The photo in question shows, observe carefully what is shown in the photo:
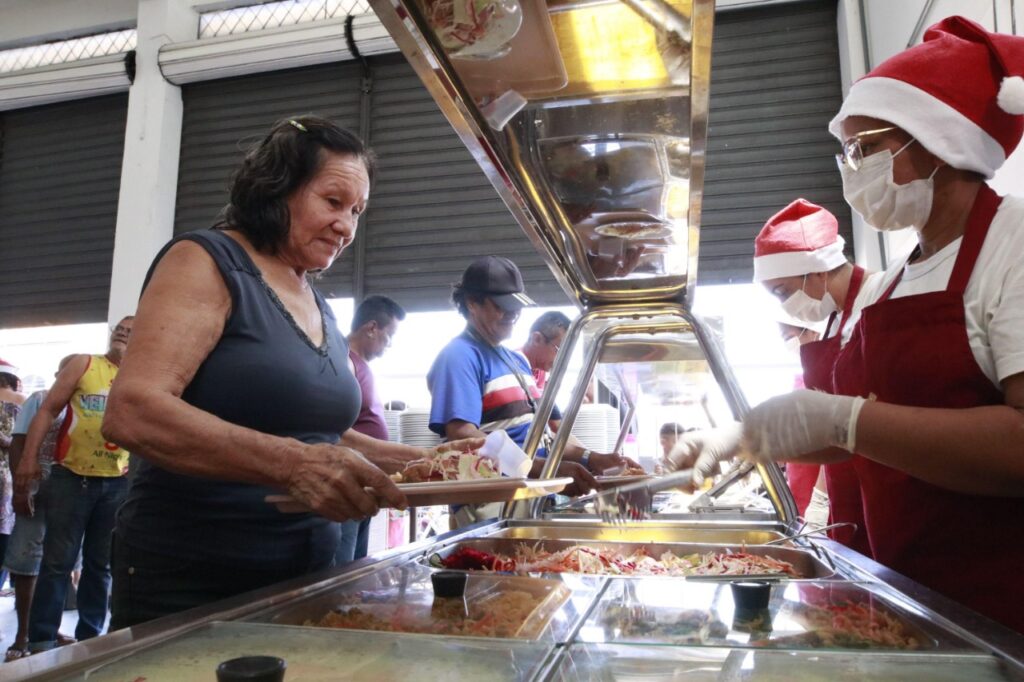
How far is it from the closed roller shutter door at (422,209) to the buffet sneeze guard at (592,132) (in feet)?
11.2

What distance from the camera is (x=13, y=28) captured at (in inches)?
261

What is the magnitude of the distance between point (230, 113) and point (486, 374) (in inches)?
187

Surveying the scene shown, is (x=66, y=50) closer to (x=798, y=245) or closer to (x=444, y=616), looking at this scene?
(x=798, y=245)

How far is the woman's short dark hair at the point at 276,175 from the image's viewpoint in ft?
4.51

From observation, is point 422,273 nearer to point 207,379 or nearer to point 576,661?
point 207,379

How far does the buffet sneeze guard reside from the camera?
874 mm

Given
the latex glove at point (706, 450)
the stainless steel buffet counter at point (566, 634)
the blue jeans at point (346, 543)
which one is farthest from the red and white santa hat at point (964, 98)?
the blue jeans at point (346, 543)

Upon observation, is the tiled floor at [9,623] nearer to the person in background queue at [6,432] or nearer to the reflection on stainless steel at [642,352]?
the person in background queue at [6,432]

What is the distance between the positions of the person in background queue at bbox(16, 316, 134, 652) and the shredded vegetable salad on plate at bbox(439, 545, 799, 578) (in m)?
2.91

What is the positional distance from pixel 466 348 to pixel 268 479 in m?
1.67

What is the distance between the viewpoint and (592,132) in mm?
1181

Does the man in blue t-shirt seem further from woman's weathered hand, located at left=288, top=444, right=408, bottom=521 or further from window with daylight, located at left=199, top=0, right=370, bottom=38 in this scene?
window with daylight, located at left=199, top=0, right=370, bottom=38

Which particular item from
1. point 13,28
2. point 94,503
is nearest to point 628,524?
point 94,503

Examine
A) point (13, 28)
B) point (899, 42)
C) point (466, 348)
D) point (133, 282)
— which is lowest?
point (466, 348)
